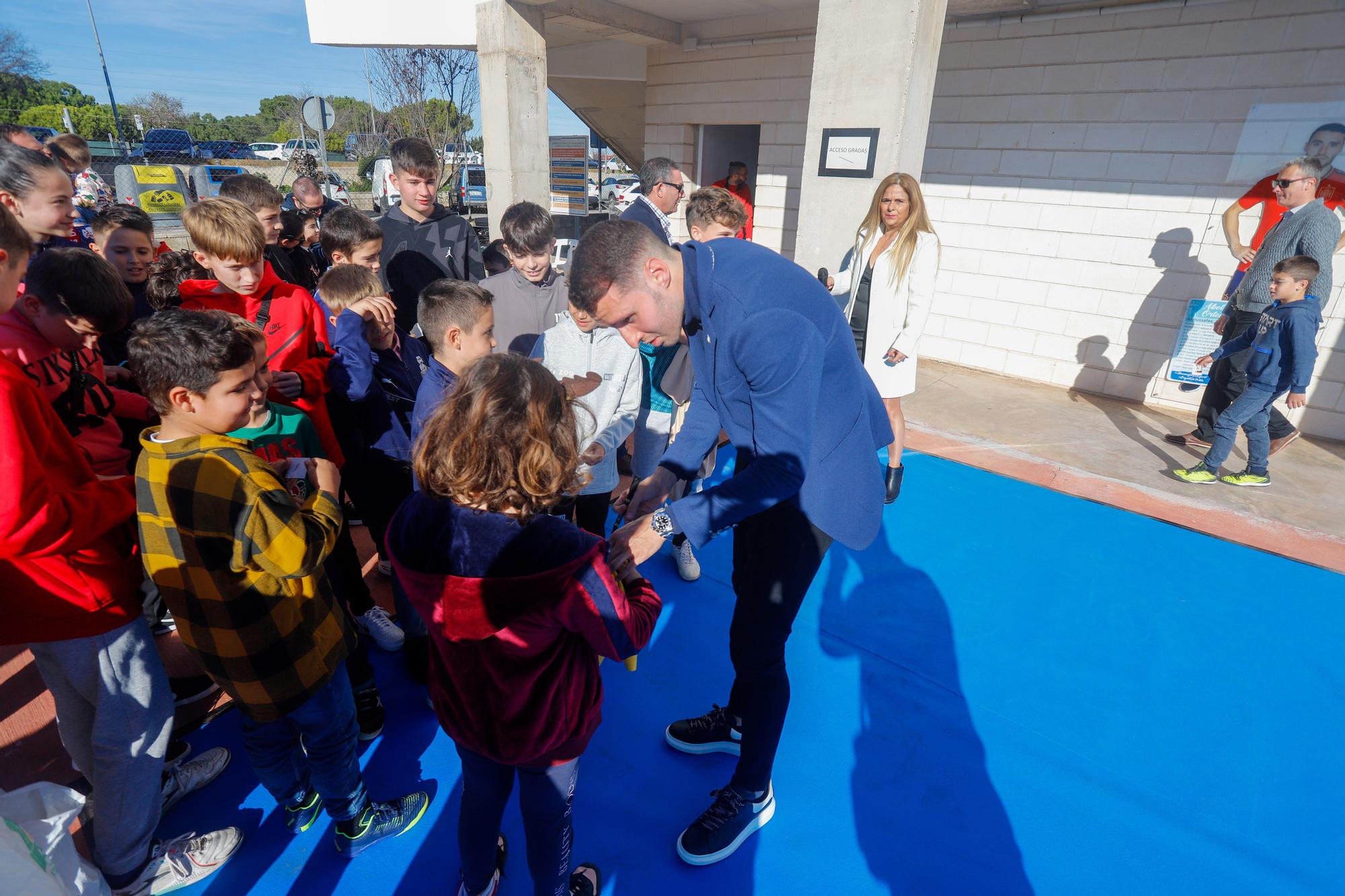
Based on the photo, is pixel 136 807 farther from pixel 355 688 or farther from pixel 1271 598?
pixel 1271 598

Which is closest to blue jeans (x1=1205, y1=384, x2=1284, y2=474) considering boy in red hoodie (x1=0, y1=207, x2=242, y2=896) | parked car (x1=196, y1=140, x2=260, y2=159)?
boy in red hoodie (x1=0, y1=207, x2=242, y2=896)

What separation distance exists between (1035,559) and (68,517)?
4.02 m

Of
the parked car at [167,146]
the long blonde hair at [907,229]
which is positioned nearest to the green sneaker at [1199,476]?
the long blonde hair at [907,229]

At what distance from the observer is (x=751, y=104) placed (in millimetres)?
7828

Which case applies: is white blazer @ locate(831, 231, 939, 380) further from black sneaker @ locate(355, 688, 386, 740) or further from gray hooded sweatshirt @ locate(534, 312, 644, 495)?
black sneaker @ locate(355, 688, 386, 740)

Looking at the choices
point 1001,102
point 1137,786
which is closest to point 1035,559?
point 1137,786

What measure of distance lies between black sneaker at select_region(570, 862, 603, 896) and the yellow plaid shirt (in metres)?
0.90

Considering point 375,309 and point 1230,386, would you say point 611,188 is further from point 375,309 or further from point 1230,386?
point 375,309

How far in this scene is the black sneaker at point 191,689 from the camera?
2469 millimetres

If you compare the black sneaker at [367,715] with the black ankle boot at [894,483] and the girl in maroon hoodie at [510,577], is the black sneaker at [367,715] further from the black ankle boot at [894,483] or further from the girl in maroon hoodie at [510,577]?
the black ankle boot at [894,483]

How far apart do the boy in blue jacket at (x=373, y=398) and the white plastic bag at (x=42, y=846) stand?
1.15 meters

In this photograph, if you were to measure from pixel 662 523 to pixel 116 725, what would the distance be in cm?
153

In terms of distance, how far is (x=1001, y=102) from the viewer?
19.9 ft

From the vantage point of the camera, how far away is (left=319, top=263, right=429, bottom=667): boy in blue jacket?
238 cm
